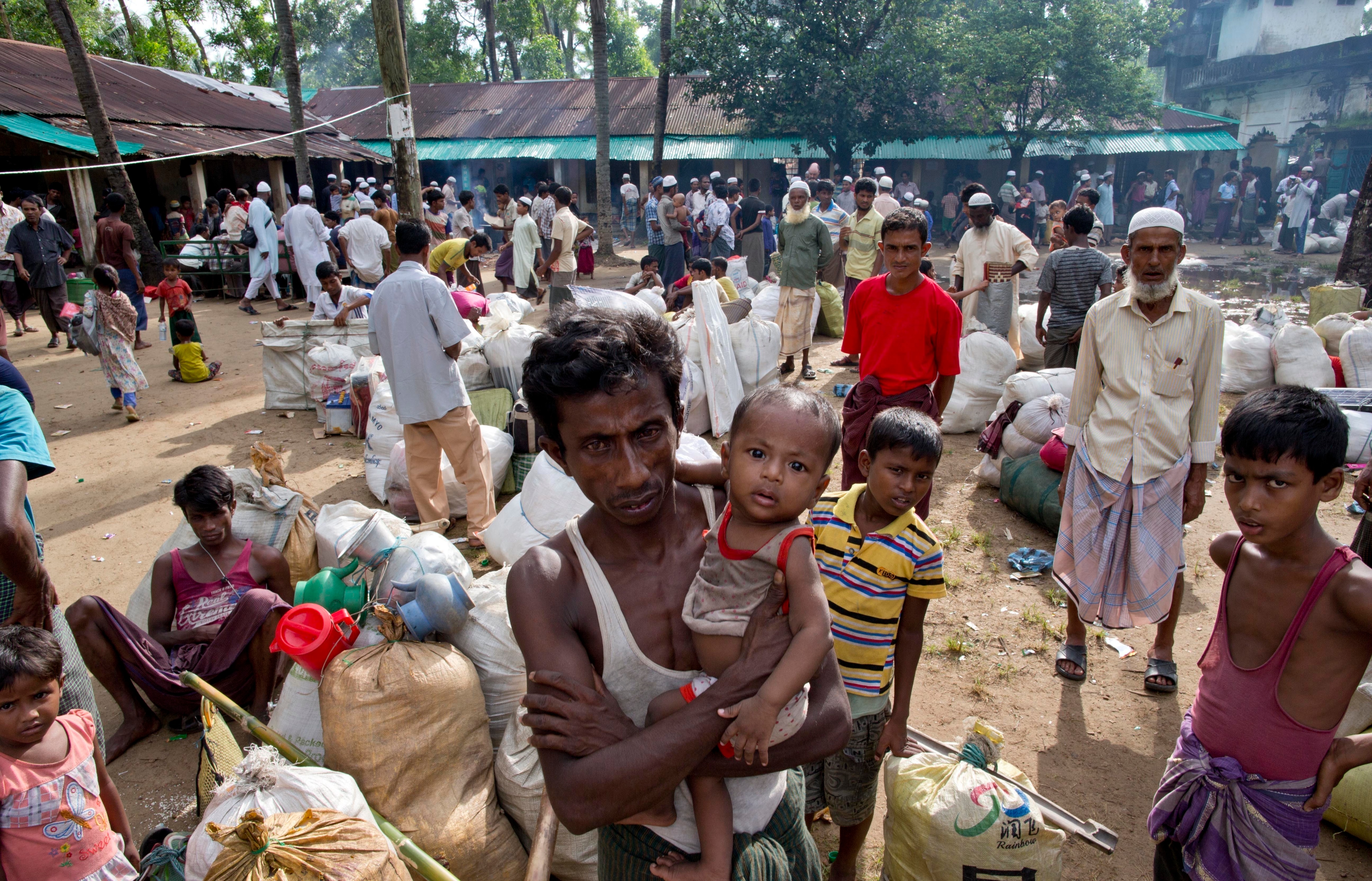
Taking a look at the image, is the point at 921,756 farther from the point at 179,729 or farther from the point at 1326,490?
the point at 179,729

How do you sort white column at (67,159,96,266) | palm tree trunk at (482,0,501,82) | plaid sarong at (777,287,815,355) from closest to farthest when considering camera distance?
plaid sarong at (777,287,815,355), white column at (67,159,96,266), palm tree trunk at (482,0,501,82)

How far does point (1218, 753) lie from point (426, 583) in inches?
89.3

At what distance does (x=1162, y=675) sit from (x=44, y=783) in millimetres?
3855

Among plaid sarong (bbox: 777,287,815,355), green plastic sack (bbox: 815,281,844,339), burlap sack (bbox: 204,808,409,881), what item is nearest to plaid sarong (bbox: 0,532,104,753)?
burlap sack (bbox: 204,808,409,881)

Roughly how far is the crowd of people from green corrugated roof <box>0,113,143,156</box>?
1213 centimetres

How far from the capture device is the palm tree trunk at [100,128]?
10.5 metres

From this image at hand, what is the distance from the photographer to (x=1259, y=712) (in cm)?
184

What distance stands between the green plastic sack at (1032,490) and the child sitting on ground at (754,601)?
3.56 meters

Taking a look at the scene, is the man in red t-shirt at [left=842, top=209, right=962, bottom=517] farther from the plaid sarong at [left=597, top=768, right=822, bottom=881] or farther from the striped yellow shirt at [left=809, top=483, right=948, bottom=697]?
the plaid sarong at [left=597, top=768, right=822, bottom=881]

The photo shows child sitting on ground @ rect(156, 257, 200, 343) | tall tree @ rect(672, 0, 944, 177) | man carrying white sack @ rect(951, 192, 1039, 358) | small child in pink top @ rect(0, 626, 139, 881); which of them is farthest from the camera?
tall tree @ rect(672, 0, 944, 177)

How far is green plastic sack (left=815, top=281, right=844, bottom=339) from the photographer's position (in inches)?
372

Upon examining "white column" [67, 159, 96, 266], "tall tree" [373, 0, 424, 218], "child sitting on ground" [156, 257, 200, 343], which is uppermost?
"tall tree" [373, 0, 424, 218]

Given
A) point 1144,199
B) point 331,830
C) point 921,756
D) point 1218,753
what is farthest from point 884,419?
point 1144,199

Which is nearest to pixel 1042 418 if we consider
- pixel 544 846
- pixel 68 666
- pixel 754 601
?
pixel 754 601
